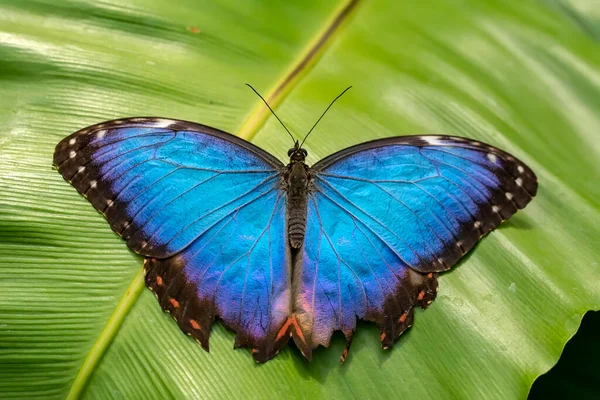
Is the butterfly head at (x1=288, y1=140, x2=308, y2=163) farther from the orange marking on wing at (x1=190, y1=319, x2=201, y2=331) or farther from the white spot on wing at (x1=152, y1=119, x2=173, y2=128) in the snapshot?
the orange marking on wing at (x1=190, y1=319, x2=201, y2=331)

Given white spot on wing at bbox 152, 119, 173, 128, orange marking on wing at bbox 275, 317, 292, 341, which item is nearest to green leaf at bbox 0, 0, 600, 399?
orange marking on wing at bbox 275, 317, 292, 341

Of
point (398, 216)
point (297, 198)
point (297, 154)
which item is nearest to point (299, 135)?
point (297, 154)

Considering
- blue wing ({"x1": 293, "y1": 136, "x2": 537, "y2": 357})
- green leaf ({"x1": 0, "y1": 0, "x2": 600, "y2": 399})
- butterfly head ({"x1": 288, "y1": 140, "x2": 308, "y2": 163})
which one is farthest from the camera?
butterfly head ({"x1": 288, "y1": 140, "x2": 308, "y2": 163})

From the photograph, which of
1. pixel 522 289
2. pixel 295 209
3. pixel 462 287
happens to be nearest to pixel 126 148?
pixel 295 209

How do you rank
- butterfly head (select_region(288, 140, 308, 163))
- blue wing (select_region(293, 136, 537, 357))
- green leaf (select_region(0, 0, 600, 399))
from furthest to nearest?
butterfly head (select_region(288, 140, 308, 163)) → blue wing (select_region(293, 136, 537, 357)) → green leaf (select_region(0, 0, 600, 399))

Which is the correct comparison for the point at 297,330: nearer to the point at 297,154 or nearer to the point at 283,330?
the point at 283,330

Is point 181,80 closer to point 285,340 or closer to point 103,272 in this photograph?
point 103,272

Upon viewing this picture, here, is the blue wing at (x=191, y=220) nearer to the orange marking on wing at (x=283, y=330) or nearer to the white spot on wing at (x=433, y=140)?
the orange marking on wing at (x=283, y=330)

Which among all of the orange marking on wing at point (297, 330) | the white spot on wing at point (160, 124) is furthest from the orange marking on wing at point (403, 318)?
the white spot on wing at point (160, 124)

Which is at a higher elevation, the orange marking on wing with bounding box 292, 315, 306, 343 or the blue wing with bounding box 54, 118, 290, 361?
the blue wing with bounding box 54, 118, 290, 361
